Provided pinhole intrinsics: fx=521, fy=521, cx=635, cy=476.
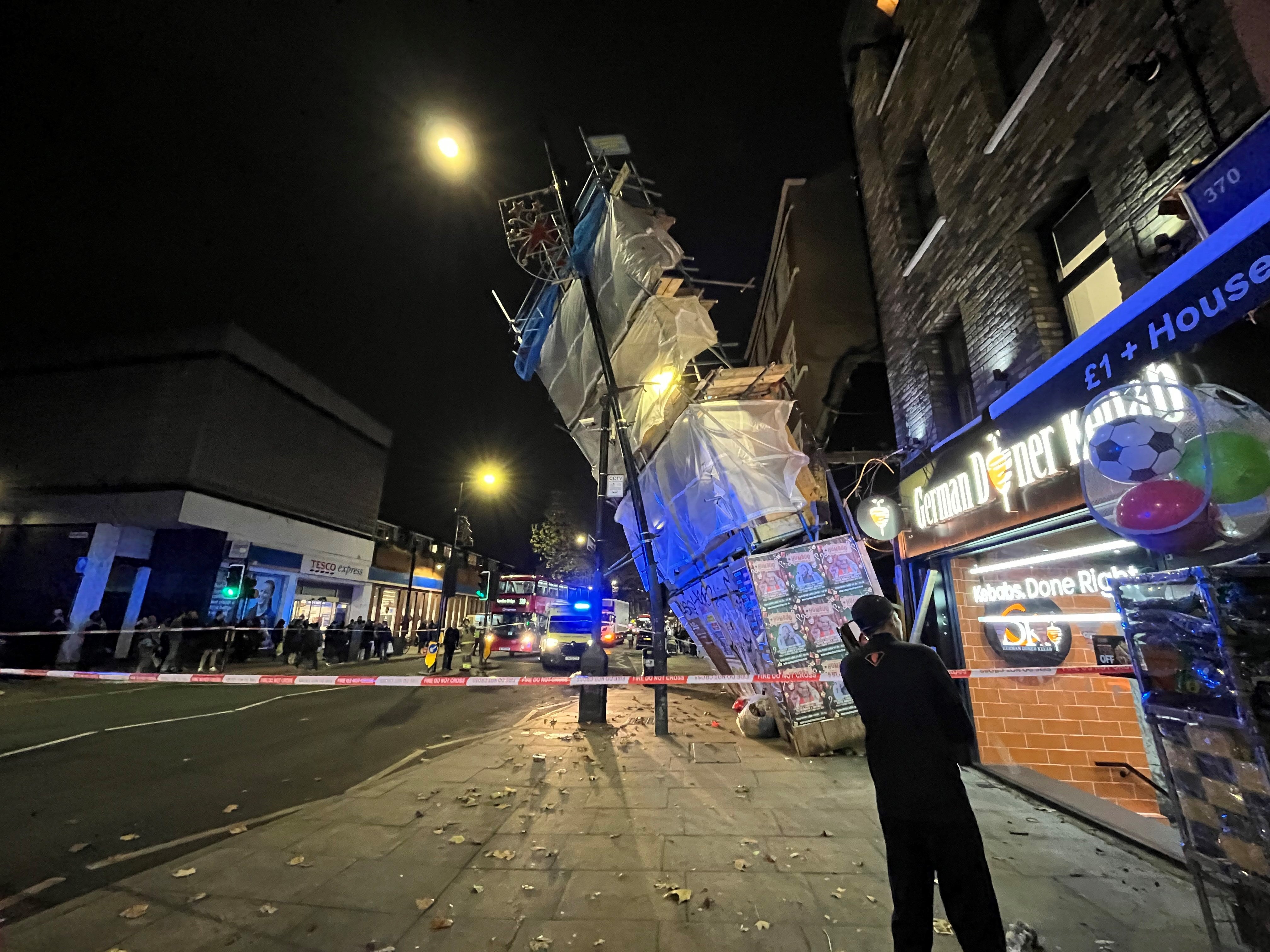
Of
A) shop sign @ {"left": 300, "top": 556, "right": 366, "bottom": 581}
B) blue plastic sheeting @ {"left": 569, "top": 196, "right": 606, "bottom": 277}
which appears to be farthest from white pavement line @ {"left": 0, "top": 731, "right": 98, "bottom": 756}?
shop sign @ {"left": 300, "top": 556, "right": 366, "bottom": 581}

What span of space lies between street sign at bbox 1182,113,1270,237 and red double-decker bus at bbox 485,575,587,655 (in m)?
26.2

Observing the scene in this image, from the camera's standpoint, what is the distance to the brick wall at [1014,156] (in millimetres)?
4199

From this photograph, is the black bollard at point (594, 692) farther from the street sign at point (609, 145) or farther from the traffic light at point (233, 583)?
the traffic light at point (233, 583)

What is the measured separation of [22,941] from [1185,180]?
344 inches

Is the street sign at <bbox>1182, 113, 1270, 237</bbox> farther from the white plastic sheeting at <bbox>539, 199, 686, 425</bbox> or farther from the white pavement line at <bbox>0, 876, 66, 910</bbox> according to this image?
the white pavement line at <bbox>0, 876, 66, 910</bbox>

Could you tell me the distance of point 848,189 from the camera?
12.5 metres

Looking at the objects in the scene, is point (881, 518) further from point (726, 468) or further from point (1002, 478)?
point (726, 468)

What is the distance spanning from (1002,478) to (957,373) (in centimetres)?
257

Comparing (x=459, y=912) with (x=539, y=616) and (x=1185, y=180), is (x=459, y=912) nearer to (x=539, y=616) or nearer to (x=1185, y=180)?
(x=1185, y=180)

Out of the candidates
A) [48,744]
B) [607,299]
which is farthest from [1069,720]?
[48,744]

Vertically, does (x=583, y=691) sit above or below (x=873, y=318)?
below

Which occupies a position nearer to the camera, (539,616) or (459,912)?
(459,912)

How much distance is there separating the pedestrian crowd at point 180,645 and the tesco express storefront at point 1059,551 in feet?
51.0

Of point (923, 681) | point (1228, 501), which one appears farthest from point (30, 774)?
point (1228, 501)
